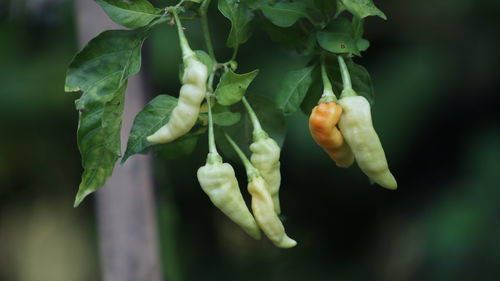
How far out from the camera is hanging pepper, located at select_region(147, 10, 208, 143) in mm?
601

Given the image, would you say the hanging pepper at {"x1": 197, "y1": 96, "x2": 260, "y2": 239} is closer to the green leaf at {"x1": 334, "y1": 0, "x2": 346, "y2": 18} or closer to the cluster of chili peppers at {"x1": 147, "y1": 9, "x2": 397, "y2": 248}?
the cluster of chili peppers at {"x1": 147, "y1": 9, "x2": 397, "y2": 248}

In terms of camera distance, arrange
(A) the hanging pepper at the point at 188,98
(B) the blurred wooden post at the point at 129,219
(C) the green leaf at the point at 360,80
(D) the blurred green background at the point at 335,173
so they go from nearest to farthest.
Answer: (A) the hanging pepper at the point at 188,98
(C) the green leaf at the point at 360,80
(B) the blurred wooden post at the point at 129,219
(D) the blurred green background at the point at 335,173

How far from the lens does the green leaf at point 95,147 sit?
658mm

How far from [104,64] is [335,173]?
1.39 metres

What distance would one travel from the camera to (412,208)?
2.08m

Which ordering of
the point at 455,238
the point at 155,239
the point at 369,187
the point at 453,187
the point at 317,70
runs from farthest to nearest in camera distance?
the point at 369,187 → the point at 453,187 → the point at 455,238 → the point at 155,239 → the point at 317,70

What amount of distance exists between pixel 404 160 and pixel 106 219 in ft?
3.41

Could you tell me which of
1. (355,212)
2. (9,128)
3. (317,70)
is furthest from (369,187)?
(317,70)

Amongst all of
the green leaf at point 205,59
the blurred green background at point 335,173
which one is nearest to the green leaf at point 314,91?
the green leaf at point 205,59

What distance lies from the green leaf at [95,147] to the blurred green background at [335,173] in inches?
42.8

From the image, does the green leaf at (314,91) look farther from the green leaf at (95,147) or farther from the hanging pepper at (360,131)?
the green leaf at (95,147)

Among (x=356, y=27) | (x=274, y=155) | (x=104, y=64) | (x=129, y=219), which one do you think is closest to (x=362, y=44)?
(x=356, y=27)

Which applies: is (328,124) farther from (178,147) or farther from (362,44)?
(178,147)

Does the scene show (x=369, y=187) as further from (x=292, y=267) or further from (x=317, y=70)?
(x=317, y=70)
